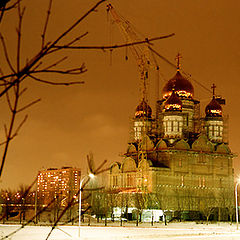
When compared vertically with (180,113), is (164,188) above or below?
below

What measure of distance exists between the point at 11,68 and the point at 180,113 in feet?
254

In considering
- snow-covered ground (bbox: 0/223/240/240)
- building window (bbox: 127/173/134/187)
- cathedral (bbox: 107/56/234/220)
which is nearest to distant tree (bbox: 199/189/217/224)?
cathedral (bbox: 107/56/234/220)

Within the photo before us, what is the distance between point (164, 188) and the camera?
74250 mm

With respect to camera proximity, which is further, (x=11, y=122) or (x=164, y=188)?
(x=164, y=188)

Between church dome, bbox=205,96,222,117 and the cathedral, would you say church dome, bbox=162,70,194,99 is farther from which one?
church dome, bbox=205,96,222,117

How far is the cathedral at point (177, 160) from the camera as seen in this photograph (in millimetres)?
73500

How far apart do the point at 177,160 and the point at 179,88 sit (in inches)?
570

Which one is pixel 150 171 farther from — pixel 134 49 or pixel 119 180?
pixel 134 49

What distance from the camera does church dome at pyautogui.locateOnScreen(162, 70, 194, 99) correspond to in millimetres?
85188

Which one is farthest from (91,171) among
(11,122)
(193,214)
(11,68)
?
(193,214)

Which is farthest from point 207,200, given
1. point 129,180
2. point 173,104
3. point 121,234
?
point 121,234

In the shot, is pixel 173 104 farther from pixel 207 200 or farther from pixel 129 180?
pixel 207 200

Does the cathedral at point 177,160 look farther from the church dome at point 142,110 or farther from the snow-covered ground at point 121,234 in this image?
the snow-covered ground at point 121,234

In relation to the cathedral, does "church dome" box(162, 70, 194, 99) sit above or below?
above
